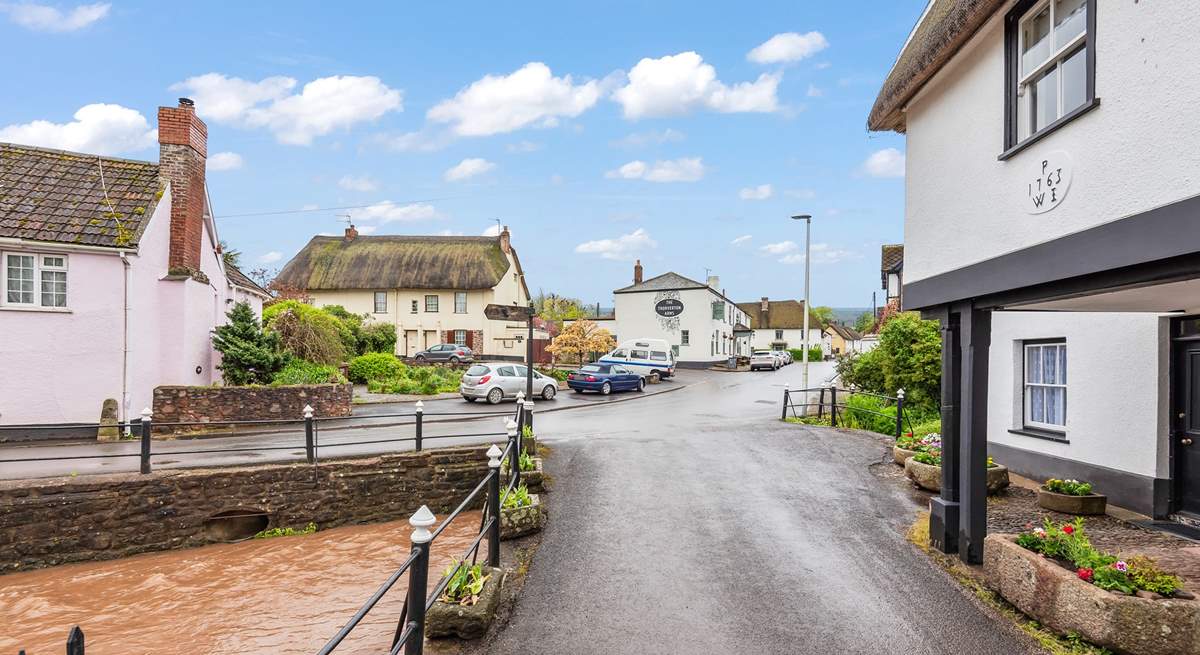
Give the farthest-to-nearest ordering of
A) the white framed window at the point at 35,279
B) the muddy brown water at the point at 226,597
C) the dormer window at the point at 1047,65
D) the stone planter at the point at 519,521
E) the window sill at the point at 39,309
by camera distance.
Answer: the white framed window at the point at 35,279, the window sill at the point at 39,309, the stone planter at the point at 519,521, the muddy brown water at the point at 226,597, the dormer window at the point at 1047,65

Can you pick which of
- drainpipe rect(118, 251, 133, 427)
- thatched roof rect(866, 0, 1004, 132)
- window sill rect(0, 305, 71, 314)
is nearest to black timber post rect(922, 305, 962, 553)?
thatched roof rect(866, 0, 1004, 132)

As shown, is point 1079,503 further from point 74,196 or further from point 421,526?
point 74,196

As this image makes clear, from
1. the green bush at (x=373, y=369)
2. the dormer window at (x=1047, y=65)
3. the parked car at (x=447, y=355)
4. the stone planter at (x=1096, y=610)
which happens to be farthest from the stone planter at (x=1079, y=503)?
the parked car at (x=447, y=355)

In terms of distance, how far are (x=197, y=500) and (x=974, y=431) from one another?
39.4 feet

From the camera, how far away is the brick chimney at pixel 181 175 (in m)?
18.5

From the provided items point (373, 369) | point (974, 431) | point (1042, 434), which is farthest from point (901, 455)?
point (373, 369)

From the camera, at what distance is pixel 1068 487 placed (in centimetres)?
893

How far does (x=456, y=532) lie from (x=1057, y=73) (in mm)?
10363

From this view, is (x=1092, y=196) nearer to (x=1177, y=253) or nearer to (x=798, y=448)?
(x=1177, y=253)

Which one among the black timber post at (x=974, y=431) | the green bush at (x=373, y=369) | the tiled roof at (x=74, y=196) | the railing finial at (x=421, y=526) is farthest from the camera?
the green bush at (x=373, y=369)

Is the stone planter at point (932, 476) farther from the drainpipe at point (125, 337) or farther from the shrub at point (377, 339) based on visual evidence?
the shrub at point (377, 339)

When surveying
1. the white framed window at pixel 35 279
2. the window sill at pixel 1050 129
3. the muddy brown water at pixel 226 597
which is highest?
the window sill at pixel 1050 129

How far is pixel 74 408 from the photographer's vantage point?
15859 mm

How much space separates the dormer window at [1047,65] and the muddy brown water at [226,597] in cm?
782
